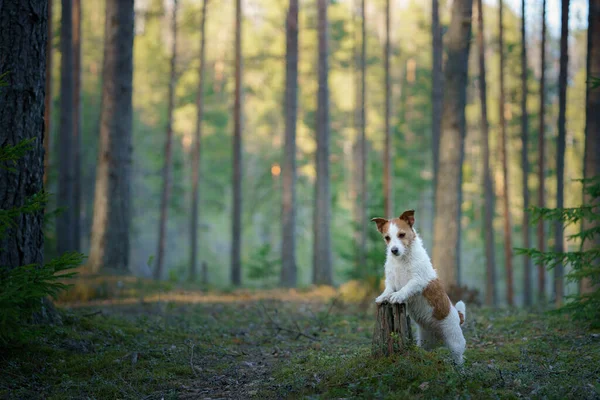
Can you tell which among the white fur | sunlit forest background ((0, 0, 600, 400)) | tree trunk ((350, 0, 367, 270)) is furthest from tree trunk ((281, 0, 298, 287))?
the white fur

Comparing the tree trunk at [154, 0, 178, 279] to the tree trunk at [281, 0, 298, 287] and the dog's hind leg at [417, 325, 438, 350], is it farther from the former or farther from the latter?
the dog's hind leg at [417, 325, 438, 350]

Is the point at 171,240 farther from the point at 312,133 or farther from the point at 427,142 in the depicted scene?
the point at 427,142

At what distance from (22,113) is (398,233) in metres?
5.11

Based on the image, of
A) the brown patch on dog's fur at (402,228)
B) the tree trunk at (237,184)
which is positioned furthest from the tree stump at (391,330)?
the tree trunk at (237,184)

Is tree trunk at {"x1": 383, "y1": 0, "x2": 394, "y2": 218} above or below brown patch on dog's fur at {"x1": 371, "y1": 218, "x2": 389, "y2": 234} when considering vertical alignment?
above

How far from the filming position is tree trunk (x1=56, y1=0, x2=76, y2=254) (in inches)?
741

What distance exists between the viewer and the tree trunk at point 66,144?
1883 centimetres

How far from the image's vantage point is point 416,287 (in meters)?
6.28

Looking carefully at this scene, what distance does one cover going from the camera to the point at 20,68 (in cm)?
735

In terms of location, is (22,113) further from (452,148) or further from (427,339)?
(452,148)

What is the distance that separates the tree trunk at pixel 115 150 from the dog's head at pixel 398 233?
1219 cm

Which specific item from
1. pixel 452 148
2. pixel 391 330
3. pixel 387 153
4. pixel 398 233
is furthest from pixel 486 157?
pixel 391 330

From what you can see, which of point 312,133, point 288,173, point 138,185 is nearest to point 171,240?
point 138,185

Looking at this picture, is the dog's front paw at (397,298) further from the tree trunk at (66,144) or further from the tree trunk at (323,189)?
the tree trunk at (323,189)
